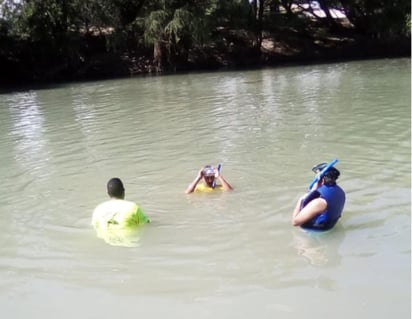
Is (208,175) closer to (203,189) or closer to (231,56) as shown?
(203,189)

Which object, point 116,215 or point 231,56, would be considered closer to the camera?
point 116,215

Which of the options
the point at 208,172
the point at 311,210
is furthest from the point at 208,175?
the point at 311,210

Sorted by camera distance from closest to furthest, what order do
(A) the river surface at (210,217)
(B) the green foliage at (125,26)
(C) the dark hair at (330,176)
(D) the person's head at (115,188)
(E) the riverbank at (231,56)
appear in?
(A) the river surface at (210,217), (C) the dark hair at (330,176), (D) the person's head at (115,188), (B) the green foliage at (125,26), (E) the riverbank at (231,56)

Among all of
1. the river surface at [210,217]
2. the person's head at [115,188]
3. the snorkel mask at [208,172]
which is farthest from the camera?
the snorkel mask at [208,172]

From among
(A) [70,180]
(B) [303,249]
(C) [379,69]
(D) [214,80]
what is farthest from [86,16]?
(B) [303,249]

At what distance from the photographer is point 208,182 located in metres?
9.02

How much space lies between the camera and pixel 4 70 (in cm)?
3697

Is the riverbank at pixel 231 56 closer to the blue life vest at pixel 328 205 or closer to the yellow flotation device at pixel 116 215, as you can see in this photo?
the yellow flotation device at pixel 116 215

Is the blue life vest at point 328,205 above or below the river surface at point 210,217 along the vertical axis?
above

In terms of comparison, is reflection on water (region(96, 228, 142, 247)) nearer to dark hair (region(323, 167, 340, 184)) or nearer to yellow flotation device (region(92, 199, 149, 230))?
yellow flotation device (region(92, 199, 149, 230))

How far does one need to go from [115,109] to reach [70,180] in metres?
9.78

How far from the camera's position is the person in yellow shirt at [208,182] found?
8914mm

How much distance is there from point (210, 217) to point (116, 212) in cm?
146

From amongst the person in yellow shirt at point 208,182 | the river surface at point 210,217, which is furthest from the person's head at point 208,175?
the river surface at point 210,217
